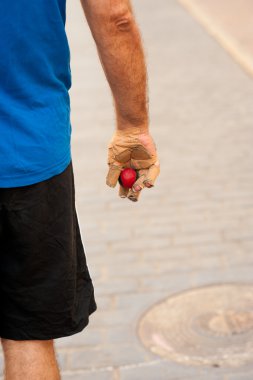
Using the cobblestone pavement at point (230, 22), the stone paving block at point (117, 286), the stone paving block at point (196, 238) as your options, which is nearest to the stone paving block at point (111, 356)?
the stone paving block at point (117, 286)

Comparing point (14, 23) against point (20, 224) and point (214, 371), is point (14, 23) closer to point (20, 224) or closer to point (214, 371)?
point (20, 224)

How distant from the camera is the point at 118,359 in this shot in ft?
12.9

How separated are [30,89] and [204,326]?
2.01 m

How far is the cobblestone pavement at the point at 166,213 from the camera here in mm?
4051

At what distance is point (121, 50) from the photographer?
8.87ft

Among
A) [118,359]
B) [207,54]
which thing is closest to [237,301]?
[118,359]

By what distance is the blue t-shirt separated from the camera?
2.49 m

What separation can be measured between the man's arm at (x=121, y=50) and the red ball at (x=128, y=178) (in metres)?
0.17

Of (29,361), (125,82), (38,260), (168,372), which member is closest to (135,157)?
(125,82)

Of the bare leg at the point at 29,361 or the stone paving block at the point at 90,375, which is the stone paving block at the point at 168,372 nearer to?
the stone paving block at the point at 90,375

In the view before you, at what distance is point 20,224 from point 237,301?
206cm

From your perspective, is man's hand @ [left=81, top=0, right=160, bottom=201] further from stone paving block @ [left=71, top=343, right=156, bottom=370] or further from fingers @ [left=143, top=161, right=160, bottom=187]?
stone paving block @ [left=71, top=343, right=156, bottom=370]

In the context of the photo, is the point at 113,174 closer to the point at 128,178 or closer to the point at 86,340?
the point at 128,178

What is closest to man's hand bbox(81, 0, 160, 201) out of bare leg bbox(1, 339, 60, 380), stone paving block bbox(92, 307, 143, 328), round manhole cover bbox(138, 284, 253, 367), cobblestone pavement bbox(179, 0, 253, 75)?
bare leg bbox(1, 339, 60, 380)
